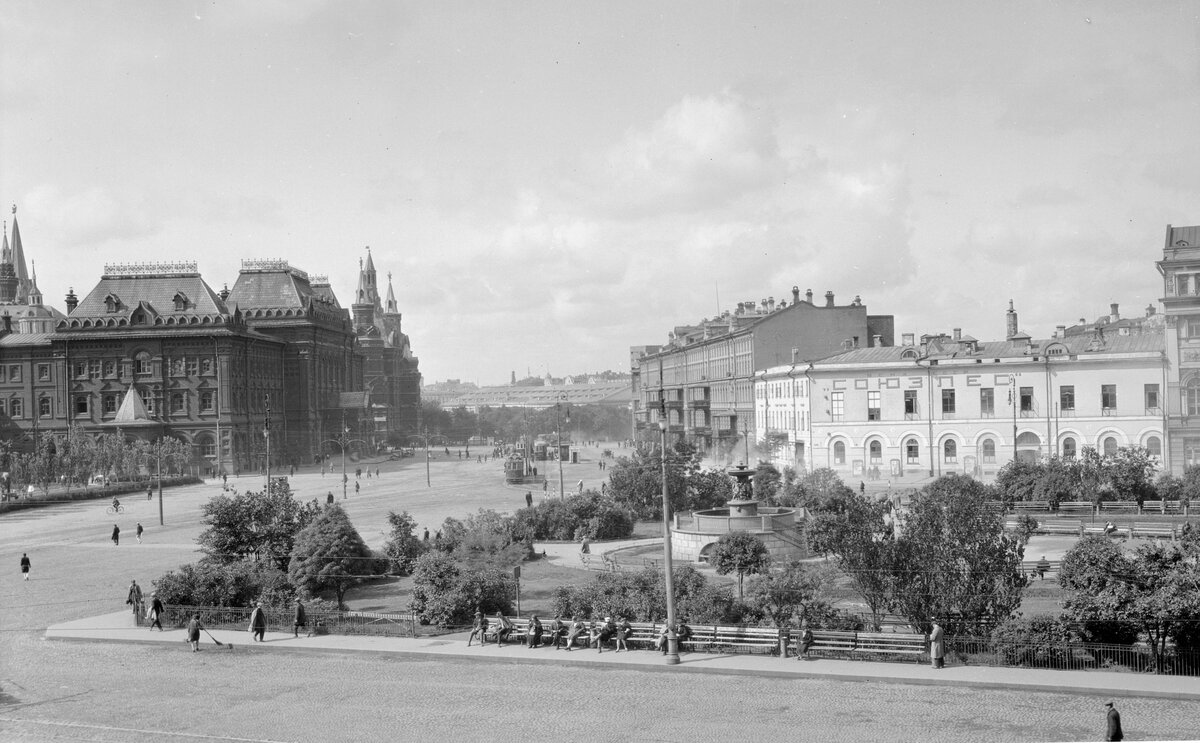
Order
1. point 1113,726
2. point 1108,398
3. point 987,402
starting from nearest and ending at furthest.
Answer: point 1113,726 < point 1108,398 < point 987,402

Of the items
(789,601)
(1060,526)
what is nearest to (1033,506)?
(1060,526)

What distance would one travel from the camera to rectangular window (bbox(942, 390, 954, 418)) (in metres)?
69.4

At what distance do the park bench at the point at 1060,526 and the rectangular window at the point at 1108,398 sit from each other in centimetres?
2007

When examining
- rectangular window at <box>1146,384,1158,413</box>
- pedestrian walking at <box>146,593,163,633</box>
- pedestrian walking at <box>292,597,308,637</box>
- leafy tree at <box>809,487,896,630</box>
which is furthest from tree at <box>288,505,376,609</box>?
rectangular window at <box>1146,384,1158,413</box>

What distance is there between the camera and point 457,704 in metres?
22.6

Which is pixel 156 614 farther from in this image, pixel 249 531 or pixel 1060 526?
pixel 1060 526

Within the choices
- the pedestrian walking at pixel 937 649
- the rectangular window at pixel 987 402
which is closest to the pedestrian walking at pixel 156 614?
the pedestrian walking at pixel 937 649

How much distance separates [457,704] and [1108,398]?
54.8m

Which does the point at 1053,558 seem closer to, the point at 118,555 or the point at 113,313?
the point at 118,555

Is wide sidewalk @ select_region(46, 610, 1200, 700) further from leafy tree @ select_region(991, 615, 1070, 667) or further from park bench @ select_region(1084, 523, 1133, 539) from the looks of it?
park bench @ select_region(1084, 523, 1133, 539)

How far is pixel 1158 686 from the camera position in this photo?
21.9 m

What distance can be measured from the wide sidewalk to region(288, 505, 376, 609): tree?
4.50 meters

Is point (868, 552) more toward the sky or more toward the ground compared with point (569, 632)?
more toward the sky

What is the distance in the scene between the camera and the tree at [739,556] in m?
34.4
